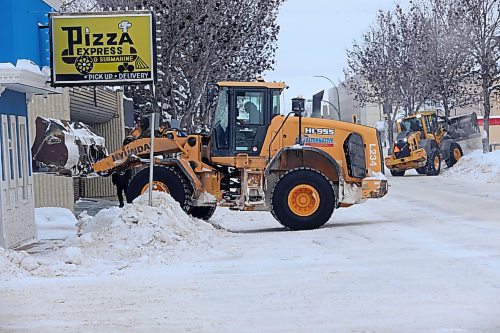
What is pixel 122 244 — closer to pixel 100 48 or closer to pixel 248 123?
pixel 100 48

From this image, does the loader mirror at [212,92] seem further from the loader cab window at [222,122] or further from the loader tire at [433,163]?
the loader tire at [433,163]

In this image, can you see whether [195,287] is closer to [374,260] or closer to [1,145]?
[374,260]

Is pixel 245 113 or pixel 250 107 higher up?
pixel 250 107

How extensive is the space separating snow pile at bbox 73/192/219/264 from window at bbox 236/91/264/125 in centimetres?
323

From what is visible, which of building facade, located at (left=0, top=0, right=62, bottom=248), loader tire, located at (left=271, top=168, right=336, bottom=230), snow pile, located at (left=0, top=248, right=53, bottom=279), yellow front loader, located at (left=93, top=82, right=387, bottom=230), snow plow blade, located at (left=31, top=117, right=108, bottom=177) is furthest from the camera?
yellow front loader, located at (left=93, top=82, right=387, bottom=230)

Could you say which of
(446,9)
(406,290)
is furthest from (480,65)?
(406,290)

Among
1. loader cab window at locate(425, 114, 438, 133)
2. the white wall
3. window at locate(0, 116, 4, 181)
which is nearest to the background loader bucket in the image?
loader cab window at locate(425, 114, 438, 133)

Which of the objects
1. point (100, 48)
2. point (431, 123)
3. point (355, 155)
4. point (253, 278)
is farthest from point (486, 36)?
point (253, 278)

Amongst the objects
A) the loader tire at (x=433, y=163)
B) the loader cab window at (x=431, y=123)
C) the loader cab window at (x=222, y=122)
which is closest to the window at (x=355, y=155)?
the loader cab window at (x=222, y=122)

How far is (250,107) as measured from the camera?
1823cm

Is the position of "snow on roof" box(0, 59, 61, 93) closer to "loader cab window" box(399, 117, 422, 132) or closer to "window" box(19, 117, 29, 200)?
"window" box(19, 117, 29, 200)

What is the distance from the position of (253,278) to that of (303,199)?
6.63m

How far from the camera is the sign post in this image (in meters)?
15.6

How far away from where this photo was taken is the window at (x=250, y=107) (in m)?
18.1
